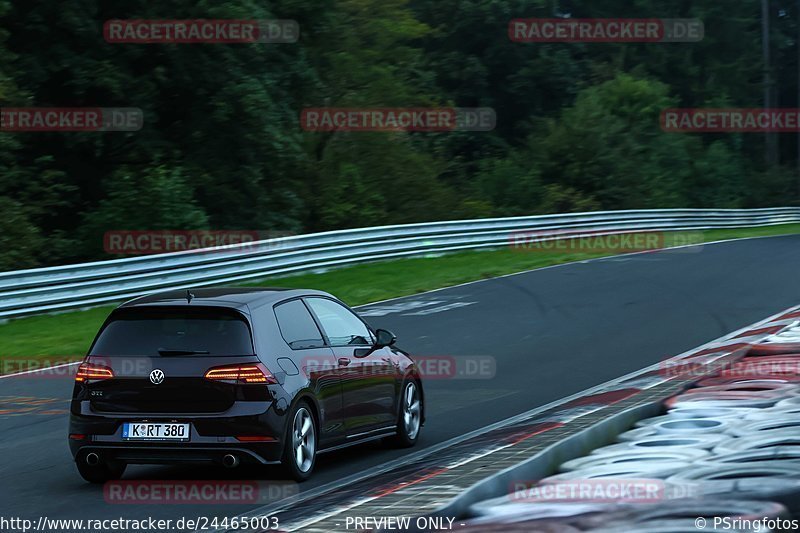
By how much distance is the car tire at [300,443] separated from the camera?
8.93 meters

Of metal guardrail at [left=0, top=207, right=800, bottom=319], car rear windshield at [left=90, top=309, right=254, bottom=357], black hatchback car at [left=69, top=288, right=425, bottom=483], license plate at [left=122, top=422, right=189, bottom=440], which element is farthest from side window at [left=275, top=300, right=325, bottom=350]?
metal guardrail at [left=0, top=207, right=800, bottom=319]

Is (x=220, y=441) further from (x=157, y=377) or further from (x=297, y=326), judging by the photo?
(x=297, y=326)

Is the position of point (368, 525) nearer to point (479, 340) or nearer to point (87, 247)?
point (479, 340)

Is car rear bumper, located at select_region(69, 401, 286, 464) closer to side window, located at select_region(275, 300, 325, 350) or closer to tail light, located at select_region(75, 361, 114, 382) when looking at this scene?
tail light, located at select_region(75, 361, 114, 382)

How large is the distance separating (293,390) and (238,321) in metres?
0.66

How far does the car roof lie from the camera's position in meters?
9.12

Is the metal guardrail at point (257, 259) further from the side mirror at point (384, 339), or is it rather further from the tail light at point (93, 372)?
the tail light at point (93, 372)

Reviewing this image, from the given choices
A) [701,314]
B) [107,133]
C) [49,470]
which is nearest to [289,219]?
[107,133]

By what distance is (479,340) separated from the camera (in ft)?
58.4

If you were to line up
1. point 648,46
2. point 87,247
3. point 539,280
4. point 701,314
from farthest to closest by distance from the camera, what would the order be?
point 648,46 → point 87,247 → point 539,280 → point 701,314

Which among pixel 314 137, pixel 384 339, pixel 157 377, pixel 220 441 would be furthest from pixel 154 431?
pixel 314 137

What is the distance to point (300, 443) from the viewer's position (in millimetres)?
9203

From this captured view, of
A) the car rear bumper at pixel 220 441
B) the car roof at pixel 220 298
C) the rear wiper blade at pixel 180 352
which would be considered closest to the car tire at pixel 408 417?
the car roof at pixel 220 298

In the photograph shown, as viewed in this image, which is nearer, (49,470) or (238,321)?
(238,321)
